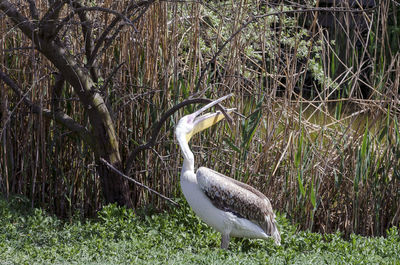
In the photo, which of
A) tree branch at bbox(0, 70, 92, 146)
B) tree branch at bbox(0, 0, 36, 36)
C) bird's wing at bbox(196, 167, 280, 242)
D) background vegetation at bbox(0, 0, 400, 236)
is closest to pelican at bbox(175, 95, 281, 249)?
bird's wing at bbox(196, 167, 280, 242)

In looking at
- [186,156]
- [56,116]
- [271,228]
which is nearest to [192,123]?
[186,156]

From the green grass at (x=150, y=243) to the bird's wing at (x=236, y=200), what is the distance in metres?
0.18

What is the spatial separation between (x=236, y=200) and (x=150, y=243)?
2.32 feet

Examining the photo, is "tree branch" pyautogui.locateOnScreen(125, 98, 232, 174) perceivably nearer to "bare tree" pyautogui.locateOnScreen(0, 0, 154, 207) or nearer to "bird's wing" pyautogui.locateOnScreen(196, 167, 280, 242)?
"bare tree" pyautogui.locateOnScreen(0, 0, 154, 207)

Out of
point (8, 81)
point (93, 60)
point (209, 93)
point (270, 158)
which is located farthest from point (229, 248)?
point (8, 81)

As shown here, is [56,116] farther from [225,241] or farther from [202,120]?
[225,241]

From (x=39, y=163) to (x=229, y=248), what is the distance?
1.88m

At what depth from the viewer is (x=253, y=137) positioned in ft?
18.4

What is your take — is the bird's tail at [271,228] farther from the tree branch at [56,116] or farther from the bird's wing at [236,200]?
the tree branch at [56,116]

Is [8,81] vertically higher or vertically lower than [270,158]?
higher

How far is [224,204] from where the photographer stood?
4773 mm

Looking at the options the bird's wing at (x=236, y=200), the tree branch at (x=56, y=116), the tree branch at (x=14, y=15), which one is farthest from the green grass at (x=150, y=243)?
the tree branch at (x=14, y=15)

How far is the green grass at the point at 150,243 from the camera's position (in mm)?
4278

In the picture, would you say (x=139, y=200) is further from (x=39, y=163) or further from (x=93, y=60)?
(x=93, y=60)
